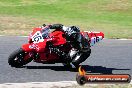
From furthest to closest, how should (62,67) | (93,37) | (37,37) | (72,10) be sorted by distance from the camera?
(72,10)
(62,67)
(93,37)
(37,37)

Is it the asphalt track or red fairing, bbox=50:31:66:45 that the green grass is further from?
red fairing, bbox=50:31:66:45

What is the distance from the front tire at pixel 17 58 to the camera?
1261 centimetres

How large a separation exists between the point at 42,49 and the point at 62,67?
43.7 inches

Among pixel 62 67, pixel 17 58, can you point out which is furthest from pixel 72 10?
pixel 17 58

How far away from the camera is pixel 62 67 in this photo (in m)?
13.4

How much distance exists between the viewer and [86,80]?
795cm

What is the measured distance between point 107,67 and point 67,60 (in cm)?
154

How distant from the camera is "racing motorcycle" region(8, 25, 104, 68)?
1257cm

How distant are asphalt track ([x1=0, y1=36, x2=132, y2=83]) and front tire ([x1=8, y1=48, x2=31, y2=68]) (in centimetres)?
17

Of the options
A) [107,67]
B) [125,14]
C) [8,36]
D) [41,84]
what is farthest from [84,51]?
[125,14]

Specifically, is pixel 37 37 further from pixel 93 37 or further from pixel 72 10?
pixel 72 10

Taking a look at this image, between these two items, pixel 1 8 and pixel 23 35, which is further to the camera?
pixel 1 8

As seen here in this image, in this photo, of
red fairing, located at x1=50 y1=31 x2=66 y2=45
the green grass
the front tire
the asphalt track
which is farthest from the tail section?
the green grass

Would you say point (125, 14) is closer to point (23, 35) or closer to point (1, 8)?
point (1, 8)
